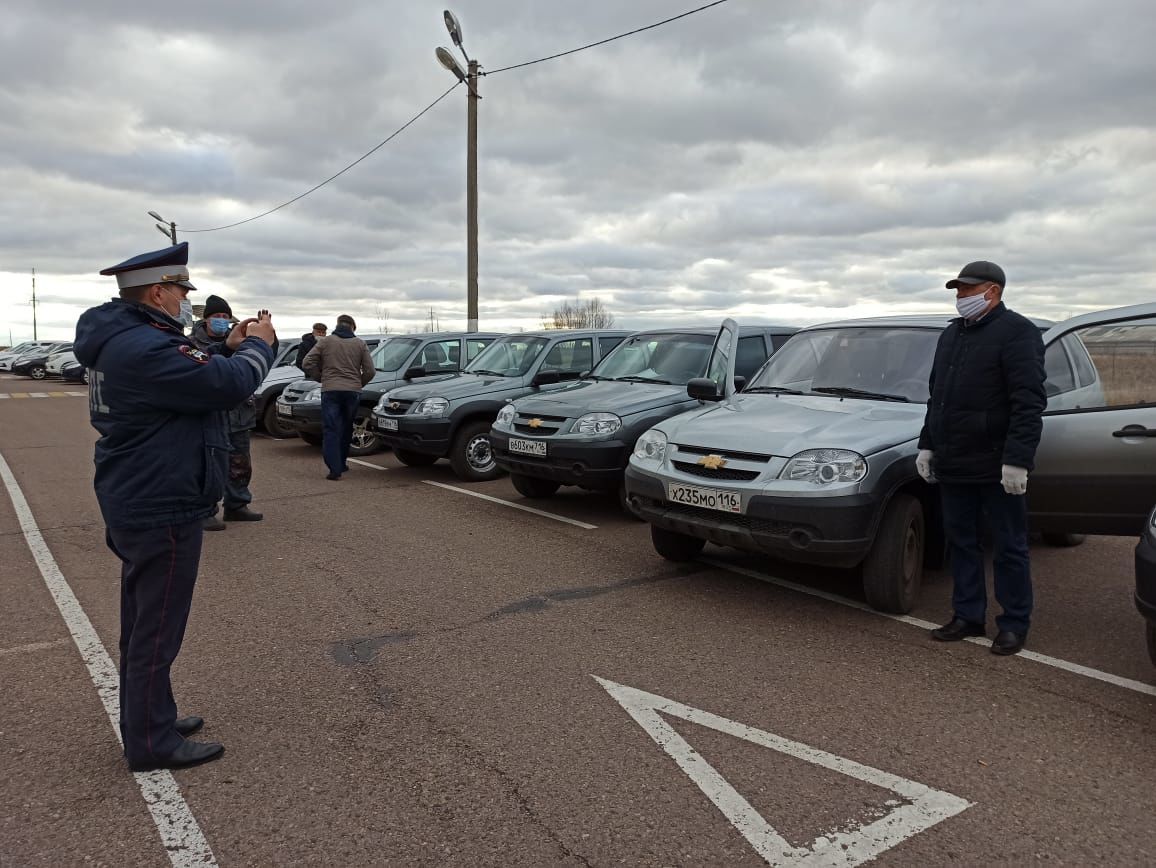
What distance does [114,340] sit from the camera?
283cm

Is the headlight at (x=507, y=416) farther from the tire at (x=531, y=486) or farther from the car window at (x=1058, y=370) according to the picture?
the car window at (x=1058, y=370)

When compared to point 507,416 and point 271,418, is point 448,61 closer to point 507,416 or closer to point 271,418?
point 271,418

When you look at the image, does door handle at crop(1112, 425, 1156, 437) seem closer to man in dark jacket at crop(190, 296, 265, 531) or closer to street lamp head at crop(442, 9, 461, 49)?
man in dark jacket at crop(190, 296, 265, 531)

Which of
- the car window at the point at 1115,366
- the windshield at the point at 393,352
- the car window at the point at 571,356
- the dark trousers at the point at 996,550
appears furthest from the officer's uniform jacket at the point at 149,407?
the windshield at the point at 393,352

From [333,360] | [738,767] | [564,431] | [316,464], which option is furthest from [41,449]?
[738,767]

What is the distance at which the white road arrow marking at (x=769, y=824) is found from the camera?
2.59 metres

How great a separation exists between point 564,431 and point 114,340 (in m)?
4.53

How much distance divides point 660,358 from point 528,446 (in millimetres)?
1624

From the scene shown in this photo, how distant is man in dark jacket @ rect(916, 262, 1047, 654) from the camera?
3961mm

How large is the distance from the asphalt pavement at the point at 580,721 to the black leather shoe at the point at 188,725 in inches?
3.2

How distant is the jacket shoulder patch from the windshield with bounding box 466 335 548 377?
22.3 ft

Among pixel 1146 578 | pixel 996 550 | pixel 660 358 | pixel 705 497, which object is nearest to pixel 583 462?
pixel 660 358

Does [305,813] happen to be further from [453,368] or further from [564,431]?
[453,368]

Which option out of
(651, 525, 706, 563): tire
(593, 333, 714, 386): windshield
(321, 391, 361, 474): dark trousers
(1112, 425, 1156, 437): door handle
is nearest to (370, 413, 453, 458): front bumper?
(321, 391, 361, 474): dark trousers
